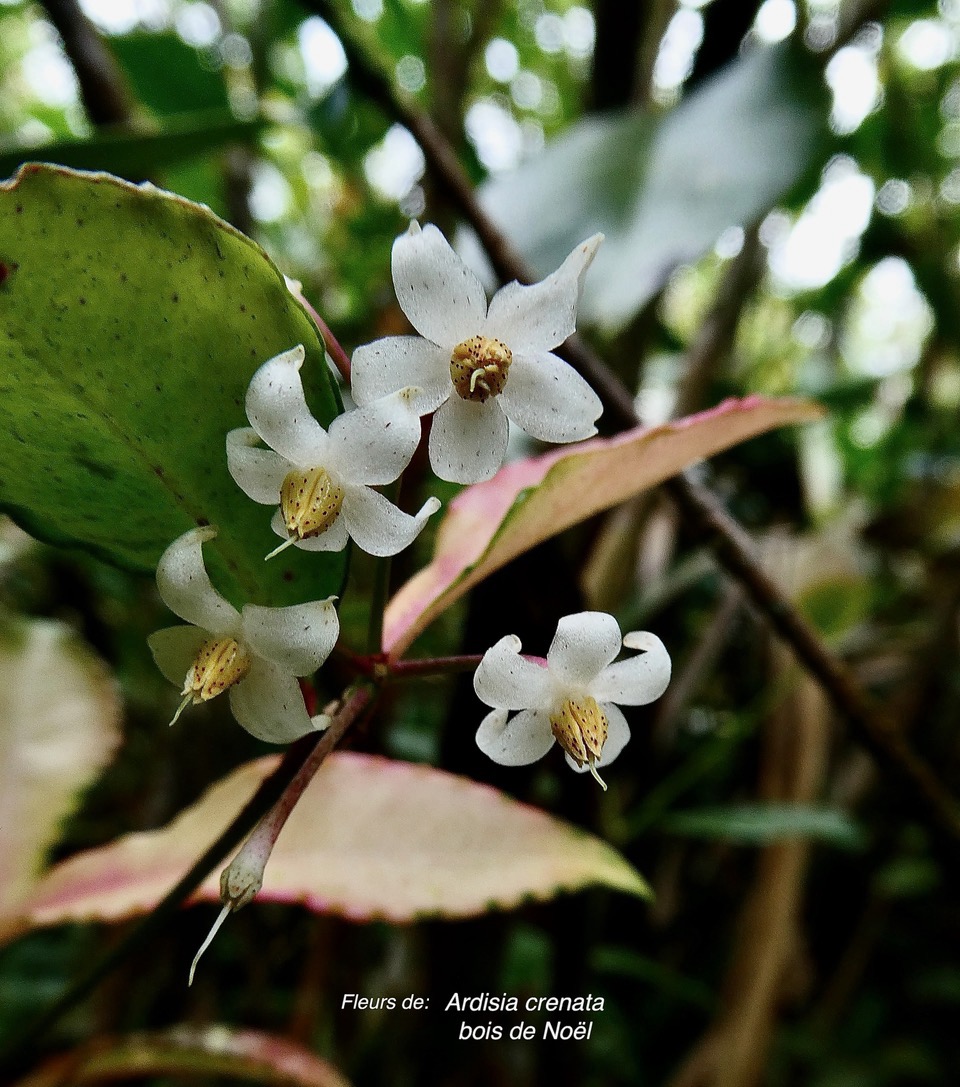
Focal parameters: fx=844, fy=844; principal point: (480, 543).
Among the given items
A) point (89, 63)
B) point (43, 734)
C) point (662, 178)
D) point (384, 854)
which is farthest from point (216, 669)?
point (89, 63)

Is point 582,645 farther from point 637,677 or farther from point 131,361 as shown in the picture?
point 131,361

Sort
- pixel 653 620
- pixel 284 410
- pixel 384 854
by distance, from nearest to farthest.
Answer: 1. pixel 284 410
2. pixel 384 854
3. pixel 653 620

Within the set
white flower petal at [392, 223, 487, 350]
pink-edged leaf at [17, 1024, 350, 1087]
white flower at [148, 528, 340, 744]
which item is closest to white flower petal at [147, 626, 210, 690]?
white flower at [148, 528, 340, 744]

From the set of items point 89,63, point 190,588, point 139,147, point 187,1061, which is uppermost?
point 89,63

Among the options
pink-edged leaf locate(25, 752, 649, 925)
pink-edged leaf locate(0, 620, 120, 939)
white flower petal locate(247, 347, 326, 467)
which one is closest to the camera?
white flower petal locate(247, 347, 326, 467)

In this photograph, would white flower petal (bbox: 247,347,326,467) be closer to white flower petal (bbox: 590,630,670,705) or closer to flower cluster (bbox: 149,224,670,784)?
flower cluster (bbox: 149,224,670,784)

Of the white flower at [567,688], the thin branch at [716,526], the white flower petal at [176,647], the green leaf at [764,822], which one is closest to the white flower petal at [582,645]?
the white flower at [567,688]
